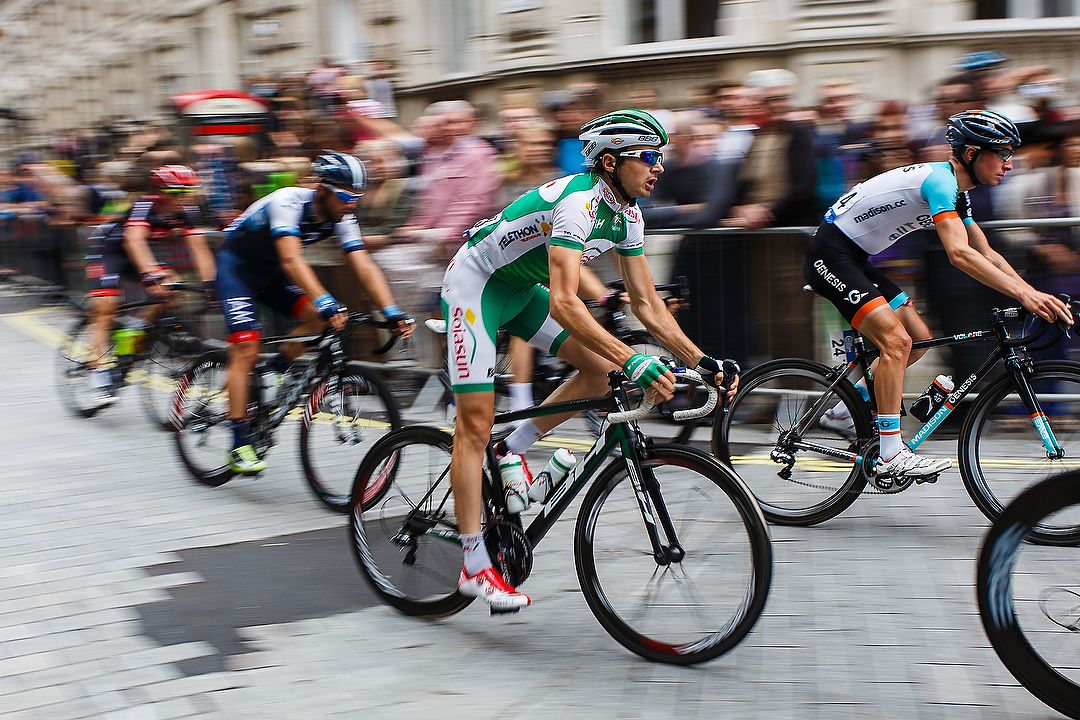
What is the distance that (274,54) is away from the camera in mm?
21344

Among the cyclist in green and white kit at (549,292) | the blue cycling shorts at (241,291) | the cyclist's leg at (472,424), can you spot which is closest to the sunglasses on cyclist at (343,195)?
the blue cycling shorts at (241,291)

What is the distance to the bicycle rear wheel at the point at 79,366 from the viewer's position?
8.98 metres

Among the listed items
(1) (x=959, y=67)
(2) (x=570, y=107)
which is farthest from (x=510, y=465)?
(1) (x=959, y=67)

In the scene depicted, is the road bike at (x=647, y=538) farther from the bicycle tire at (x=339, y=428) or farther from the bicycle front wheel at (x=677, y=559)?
the bicycle tire at (x=339, y=428)

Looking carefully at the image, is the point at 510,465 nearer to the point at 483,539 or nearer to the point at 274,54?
the point at 483,539

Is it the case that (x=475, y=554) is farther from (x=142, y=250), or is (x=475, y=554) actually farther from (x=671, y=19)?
(x=671, y=19)

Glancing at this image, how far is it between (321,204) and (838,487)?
318cm

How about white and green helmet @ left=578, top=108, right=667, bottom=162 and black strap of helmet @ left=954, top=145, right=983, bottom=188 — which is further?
black strap of helmet @ left=954, top=145, right=983, bottom=188

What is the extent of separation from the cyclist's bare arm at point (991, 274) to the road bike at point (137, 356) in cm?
555

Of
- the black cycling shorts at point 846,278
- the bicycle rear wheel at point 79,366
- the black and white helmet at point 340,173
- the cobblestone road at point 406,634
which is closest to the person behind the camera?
the cobblestone road at point 406,634

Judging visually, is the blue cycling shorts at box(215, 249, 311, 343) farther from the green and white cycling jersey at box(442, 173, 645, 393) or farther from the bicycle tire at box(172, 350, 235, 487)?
the green and white cycling jersey at box(442, 173, 645, 393)

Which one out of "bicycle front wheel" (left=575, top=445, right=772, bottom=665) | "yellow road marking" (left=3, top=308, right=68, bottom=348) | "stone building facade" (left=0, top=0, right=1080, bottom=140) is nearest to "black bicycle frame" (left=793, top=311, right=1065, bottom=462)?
"bicycle front wheel" (left=575, top=445, right=772, bottom=665)

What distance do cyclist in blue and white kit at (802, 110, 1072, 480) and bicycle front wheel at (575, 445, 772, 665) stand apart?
76.2 inches

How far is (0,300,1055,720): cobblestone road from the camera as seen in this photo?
12.1 ft
